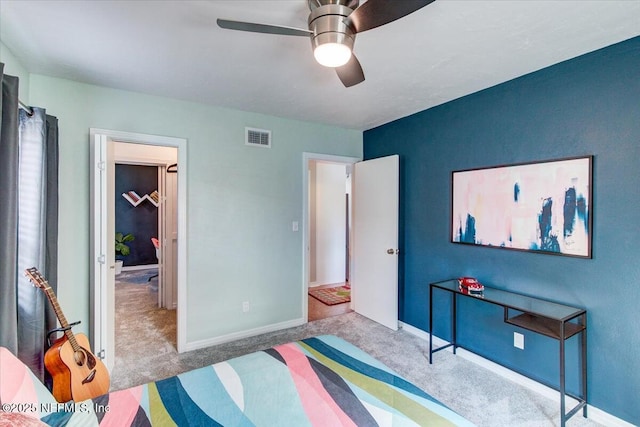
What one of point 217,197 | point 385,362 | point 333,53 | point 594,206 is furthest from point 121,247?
point 594,206

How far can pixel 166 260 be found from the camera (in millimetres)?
4168

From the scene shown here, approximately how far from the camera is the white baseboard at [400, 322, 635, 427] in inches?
79.0

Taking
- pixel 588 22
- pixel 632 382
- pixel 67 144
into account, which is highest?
Result: pixel 588 22

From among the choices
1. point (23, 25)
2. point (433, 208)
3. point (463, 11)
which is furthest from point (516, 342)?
point (23, 25)

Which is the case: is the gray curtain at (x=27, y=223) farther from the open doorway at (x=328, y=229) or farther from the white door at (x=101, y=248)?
the open doorway at (x=328, y=229)

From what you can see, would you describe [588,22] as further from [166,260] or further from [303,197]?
[166,260]

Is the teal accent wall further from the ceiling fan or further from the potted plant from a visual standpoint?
the potted plant

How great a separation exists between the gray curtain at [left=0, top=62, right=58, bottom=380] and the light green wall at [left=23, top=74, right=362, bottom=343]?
0.97 feet

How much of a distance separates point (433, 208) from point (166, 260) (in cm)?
350

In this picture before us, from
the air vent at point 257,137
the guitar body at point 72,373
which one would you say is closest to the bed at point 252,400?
the guitar body at point 72,373

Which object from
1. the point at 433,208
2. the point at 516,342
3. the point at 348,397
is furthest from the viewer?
the point at 433,208

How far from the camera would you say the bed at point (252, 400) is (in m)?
1.21

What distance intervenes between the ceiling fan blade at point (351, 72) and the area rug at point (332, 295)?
337 cm

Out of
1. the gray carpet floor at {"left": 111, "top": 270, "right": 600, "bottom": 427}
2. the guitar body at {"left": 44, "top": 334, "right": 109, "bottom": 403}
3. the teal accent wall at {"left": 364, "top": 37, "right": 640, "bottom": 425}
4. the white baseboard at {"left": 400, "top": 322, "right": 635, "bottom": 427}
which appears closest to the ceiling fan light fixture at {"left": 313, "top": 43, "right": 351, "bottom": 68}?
the teal accent wall at {"left": 364, "top": 37, "right": 640, "bottom": 425}
